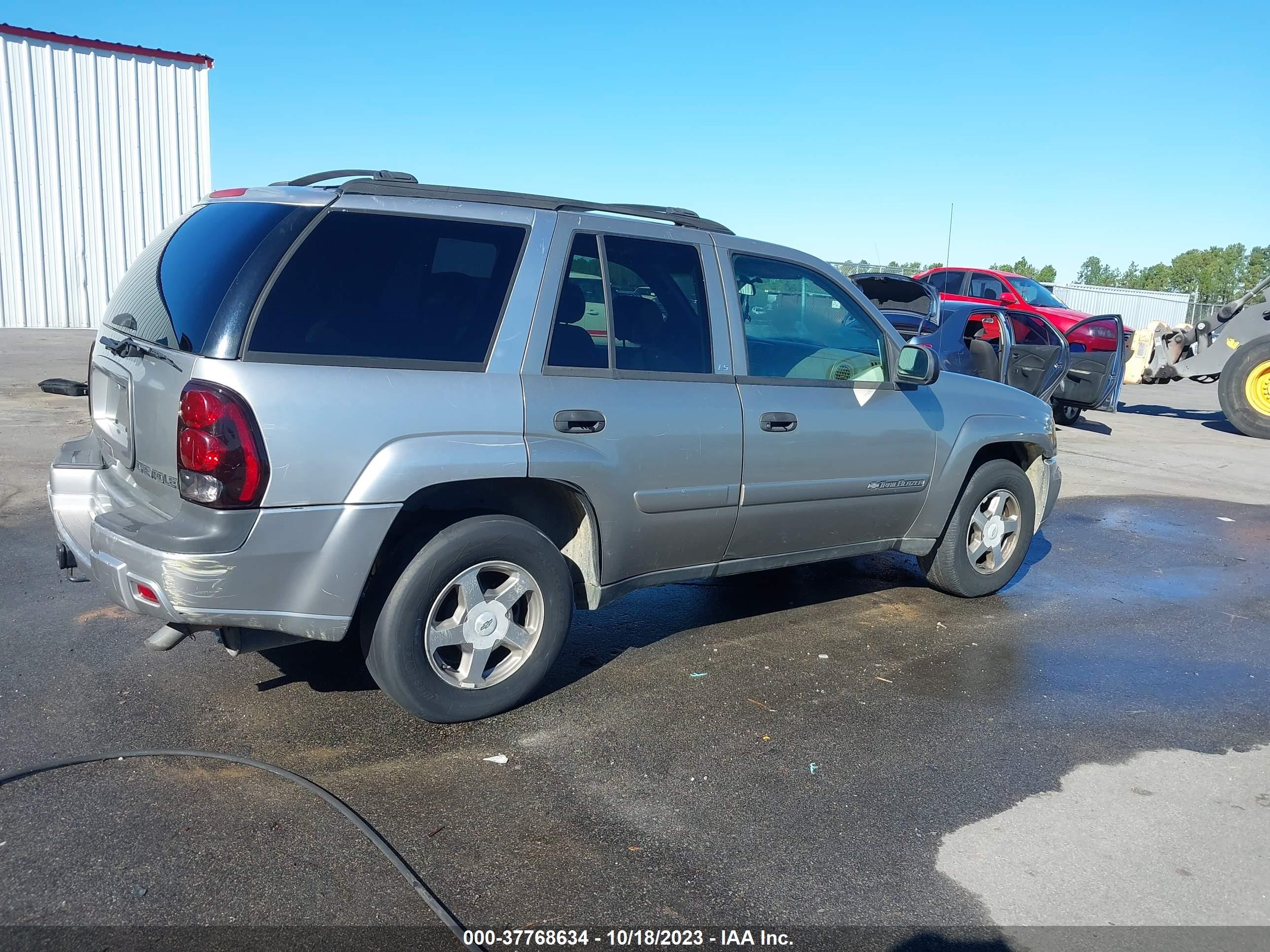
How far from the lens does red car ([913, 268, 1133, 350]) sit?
61.3 feet

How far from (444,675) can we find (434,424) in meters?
0.97

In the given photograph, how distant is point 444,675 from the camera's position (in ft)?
12.8

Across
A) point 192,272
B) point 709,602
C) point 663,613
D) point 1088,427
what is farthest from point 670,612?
point 1088,427

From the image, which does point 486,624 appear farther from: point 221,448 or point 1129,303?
point 1129,303

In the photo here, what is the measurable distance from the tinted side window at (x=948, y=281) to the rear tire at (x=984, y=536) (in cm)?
1392

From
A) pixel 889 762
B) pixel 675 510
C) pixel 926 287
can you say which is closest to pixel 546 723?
pixel 675 510

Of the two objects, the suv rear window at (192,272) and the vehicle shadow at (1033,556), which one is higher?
the suv rear window at (192,272)

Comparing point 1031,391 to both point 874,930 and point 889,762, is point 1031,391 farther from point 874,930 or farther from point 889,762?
point 874,930

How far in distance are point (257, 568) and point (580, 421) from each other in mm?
1291

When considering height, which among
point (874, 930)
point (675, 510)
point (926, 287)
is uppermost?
point (926, 287)

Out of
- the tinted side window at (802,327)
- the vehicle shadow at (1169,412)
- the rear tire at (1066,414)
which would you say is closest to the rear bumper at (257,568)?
the tinted side window at (802,327)

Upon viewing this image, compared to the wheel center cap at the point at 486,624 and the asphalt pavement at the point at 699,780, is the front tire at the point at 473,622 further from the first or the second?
the asphalt pavement at the point at 699,780

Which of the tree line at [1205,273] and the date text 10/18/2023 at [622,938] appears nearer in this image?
the date text 10/18/2023 at [622,938]

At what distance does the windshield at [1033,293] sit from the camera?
19.5 metres
